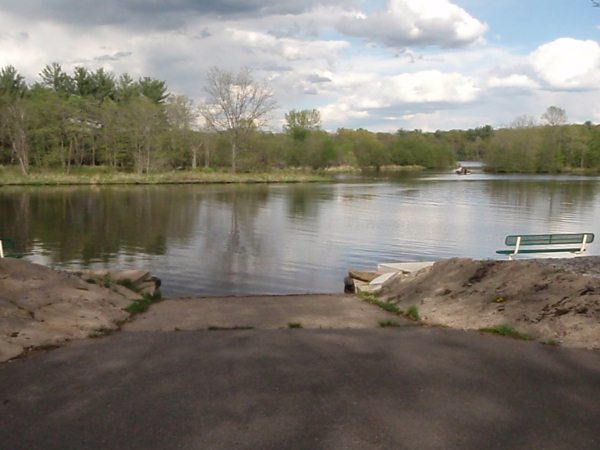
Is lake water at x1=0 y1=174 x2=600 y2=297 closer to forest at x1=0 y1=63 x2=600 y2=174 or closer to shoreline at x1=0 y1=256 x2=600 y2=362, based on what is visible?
shoreline at x1=0 y1=256 x2=600 y2=362

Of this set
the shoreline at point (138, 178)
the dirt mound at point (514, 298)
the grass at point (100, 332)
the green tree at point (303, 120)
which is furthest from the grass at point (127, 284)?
the green tree at point (303, 120)

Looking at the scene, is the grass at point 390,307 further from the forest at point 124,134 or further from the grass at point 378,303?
the forest at point 124,134

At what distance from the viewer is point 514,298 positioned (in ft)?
24.9

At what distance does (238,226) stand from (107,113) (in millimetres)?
40583

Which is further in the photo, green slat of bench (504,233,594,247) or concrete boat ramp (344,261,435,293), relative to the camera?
green slat of bench (504,233,594,247)

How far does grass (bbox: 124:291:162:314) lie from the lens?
8.66m

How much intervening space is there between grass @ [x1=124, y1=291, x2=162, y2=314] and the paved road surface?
2364mm

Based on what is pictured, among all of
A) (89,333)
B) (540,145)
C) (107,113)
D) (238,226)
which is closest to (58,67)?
(107,113)

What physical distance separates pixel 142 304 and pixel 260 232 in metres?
13.0

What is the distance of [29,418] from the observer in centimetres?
416

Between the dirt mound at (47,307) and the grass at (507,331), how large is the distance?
16.6ft

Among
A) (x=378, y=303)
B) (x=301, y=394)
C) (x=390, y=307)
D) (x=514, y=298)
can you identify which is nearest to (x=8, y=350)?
(x=301, y=394)

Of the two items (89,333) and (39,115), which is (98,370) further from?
(39,115)

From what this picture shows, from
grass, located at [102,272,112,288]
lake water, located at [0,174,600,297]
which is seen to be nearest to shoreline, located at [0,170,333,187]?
lake water, located at [0,174,600,297]
